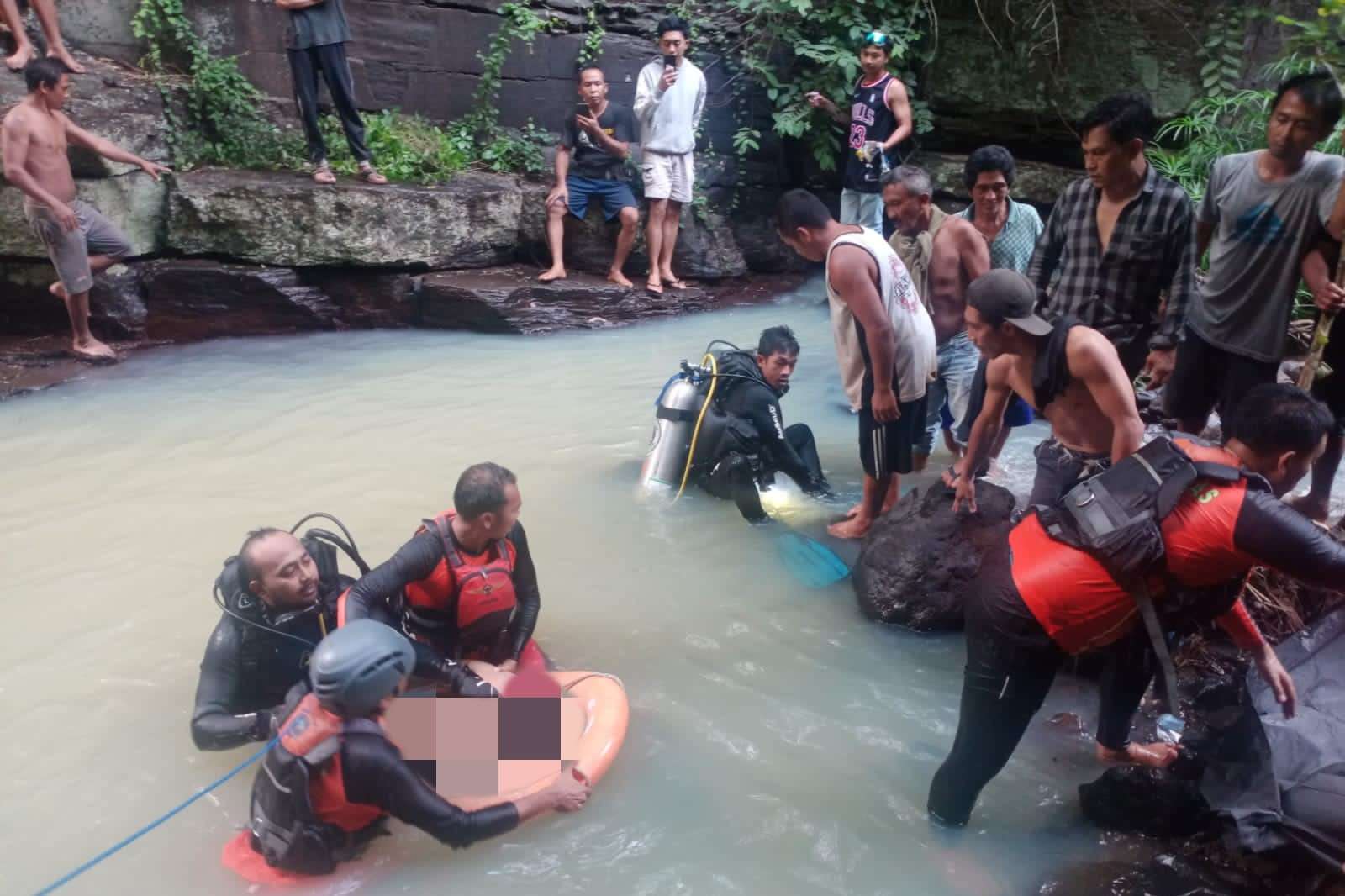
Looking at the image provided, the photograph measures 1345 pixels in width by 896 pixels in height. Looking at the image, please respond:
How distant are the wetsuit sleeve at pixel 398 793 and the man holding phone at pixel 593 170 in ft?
22.9

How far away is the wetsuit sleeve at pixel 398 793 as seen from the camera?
8.06 feet

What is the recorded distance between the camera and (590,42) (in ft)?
33.7

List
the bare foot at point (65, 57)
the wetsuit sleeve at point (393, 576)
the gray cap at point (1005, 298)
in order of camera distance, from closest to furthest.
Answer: the gray cap at point (1005, 298) < the wetsuit sleeve at point (393, 576) < the bare foot at point (65, 57)

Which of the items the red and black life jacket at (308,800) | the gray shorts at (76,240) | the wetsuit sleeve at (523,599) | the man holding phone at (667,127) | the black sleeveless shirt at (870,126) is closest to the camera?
the red and black life jacket at (308,800)

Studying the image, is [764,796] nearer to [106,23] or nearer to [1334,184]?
[1334,184]

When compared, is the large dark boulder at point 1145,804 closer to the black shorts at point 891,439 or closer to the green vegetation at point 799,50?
the black shorts at point 891,439

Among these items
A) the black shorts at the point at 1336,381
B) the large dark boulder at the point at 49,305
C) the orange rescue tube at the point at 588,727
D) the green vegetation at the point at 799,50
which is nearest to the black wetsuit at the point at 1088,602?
the orange rescue tube at the point at 588,727

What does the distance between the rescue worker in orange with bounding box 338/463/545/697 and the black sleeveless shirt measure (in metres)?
6.19

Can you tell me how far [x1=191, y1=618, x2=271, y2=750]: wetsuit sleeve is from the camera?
297 centimetres

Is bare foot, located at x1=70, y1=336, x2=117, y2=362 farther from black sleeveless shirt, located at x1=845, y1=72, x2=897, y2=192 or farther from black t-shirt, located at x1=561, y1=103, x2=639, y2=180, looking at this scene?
black sleeveless shirt, located at x1=845, y1=72, x2=897, y2=192

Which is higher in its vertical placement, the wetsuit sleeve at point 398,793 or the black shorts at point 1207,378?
the black shorts at point 1207,378

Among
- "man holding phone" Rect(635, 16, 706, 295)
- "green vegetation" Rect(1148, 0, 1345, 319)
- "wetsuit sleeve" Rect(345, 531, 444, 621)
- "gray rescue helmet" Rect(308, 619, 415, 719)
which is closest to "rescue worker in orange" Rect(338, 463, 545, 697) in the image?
"wetsuit sleeve" Rect(345, 531, 444, 621)

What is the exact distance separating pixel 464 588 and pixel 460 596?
0.03 m

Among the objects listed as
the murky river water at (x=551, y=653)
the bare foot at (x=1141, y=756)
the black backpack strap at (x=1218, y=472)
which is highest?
the black backpack strap at (x=1218, y=472)
